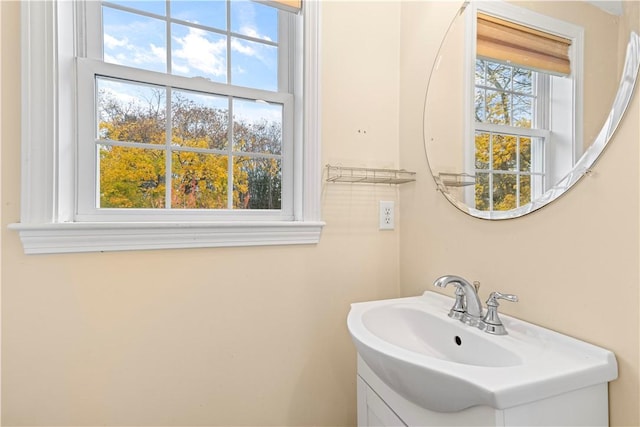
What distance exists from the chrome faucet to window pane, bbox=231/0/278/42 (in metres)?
1.07

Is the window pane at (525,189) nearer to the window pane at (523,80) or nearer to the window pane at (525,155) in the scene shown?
the window pane at (525,155)

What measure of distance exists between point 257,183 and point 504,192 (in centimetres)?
82

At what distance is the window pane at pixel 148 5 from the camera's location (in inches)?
40.1

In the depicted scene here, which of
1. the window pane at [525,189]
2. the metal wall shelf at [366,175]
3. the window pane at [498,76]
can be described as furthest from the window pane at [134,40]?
the window pane at [525,189]

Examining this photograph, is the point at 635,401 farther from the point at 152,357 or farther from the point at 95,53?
the point at 95,53

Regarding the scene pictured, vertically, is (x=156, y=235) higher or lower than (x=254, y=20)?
lower

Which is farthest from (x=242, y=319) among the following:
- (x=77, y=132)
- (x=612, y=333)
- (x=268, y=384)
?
(x=612, y=333)

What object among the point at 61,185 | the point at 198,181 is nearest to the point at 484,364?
the point at 198,181

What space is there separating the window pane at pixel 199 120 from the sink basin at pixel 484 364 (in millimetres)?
770

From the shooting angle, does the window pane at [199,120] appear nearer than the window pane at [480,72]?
No

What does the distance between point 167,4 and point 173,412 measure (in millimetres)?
1362

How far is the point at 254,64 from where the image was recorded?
1.18 m

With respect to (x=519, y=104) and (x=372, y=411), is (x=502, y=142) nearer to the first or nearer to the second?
(x=519, y=104)

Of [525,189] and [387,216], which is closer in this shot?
[525,189]
